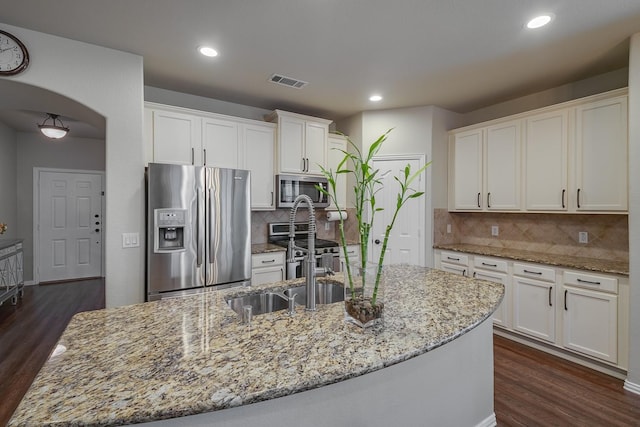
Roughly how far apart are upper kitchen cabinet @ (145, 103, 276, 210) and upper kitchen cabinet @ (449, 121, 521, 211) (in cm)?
240

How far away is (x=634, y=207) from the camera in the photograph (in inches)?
89.2

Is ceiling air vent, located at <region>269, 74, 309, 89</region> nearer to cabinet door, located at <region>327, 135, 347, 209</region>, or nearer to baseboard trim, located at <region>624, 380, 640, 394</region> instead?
cabinet door, located at <region>327, 135, 347, 209</region>

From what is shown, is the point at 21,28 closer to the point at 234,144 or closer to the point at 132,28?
the point at 132,28

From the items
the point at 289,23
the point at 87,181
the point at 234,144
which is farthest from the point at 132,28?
the point at 87,181

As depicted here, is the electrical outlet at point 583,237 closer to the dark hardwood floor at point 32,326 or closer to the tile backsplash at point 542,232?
the tile backsplash at point 542,232

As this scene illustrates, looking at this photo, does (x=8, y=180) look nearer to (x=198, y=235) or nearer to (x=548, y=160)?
(x=198, y=235)

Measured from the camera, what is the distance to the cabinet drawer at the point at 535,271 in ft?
9.32

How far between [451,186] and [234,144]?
9.35ft

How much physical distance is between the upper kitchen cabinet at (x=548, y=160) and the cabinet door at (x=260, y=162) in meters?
2.39

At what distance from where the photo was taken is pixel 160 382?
87 centimetres

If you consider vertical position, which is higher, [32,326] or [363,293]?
[363,293]

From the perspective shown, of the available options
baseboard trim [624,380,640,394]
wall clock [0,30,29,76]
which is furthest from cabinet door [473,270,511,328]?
wall clock [0,30,29,76]

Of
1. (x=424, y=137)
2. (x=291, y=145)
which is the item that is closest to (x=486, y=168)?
(x=424, y=137)

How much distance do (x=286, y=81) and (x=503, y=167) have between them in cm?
263
